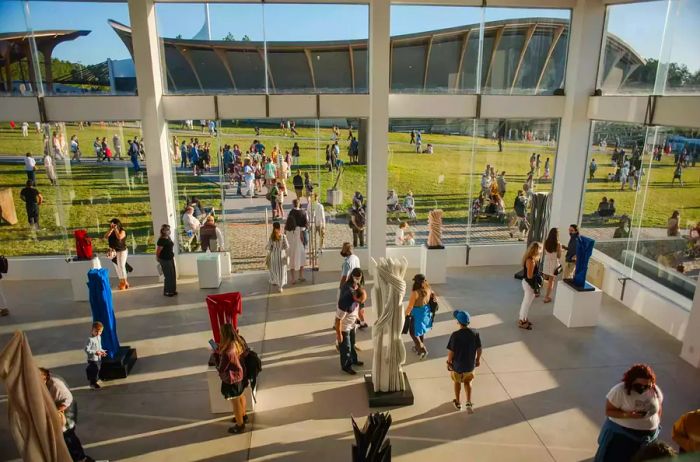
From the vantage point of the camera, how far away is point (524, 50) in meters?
11.1

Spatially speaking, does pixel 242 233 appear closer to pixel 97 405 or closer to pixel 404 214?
pixel 404 214

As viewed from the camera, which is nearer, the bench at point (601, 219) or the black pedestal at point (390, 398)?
the black pedestal at point (390, 398)

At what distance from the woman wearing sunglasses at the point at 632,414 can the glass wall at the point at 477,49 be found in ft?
25.8

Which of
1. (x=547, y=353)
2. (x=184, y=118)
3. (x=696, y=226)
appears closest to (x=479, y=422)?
(x=547, y=353)

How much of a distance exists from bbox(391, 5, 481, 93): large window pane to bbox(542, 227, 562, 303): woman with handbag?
3.92 m

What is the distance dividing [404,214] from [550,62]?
187 inches

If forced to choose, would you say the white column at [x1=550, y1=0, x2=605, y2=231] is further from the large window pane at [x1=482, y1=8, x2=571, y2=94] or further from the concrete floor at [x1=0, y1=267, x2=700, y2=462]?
the concrete floor at [x1=0, y1=267, x2=700, y2=462]

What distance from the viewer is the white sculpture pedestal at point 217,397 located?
6.26m

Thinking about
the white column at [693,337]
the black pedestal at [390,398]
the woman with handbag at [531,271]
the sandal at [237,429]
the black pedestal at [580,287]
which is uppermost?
the woman with handbag at [531,271]

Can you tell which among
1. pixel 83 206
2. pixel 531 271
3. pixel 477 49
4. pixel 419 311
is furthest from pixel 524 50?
pixel 83 206

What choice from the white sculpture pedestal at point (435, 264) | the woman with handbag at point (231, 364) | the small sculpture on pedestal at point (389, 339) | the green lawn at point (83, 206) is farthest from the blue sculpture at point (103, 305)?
the white sculpture pedestal at point (435, 264)

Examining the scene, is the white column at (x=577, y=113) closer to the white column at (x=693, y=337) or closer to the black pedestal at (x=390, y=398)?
the white column at (x=693, y=337)

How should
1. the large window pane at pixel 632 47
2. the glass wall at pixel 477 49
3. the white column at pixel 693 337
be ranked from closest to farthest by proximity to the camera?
the white column at pixel 693 337, the large window pane at pixel 632 47, the glass wall at pixel 477 49

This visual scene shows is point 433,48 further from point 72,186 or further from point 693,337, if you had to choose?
point 72,186
